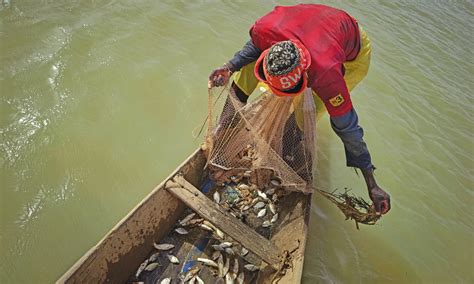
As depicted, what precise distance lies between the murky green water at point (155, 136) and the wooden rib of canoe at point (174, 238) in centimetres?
67

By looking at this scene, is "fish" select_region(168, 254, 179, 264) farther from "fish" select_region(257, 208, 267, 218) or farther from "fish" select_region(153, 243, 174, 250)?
"fish" select_region(257, 208, 267, 218)

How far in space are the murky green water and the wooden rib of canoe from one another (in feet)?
2.20

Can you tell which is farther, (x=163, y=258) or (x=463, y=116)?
(x=463, y=116)

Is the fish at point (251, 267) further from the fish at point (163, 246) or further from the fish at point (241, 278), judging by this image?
the fish at point (163, 246)

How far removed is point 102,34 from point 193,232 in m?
4.15

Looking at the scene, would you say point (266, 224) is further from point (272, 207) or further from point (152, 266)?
point (152, 266)

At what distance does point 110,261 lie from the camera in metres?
2.60

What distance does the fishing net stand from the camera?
332 cm

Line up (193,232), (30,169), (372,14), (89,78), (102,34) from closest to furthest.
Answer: (193,232) < (30,169) < (89,78) < (102,34) < (372,14)

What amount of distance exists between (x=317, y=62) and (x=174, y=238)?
2.05m

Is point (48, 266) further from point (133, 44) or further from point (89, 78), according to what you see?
point (133, 44)

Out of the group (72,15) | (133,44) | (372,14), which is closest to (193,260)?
(133,44)

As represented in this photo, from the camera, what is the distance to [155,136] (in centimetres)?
455

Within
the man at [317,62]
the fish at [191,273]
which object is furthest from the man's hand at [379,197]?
the fish at [191,273]
